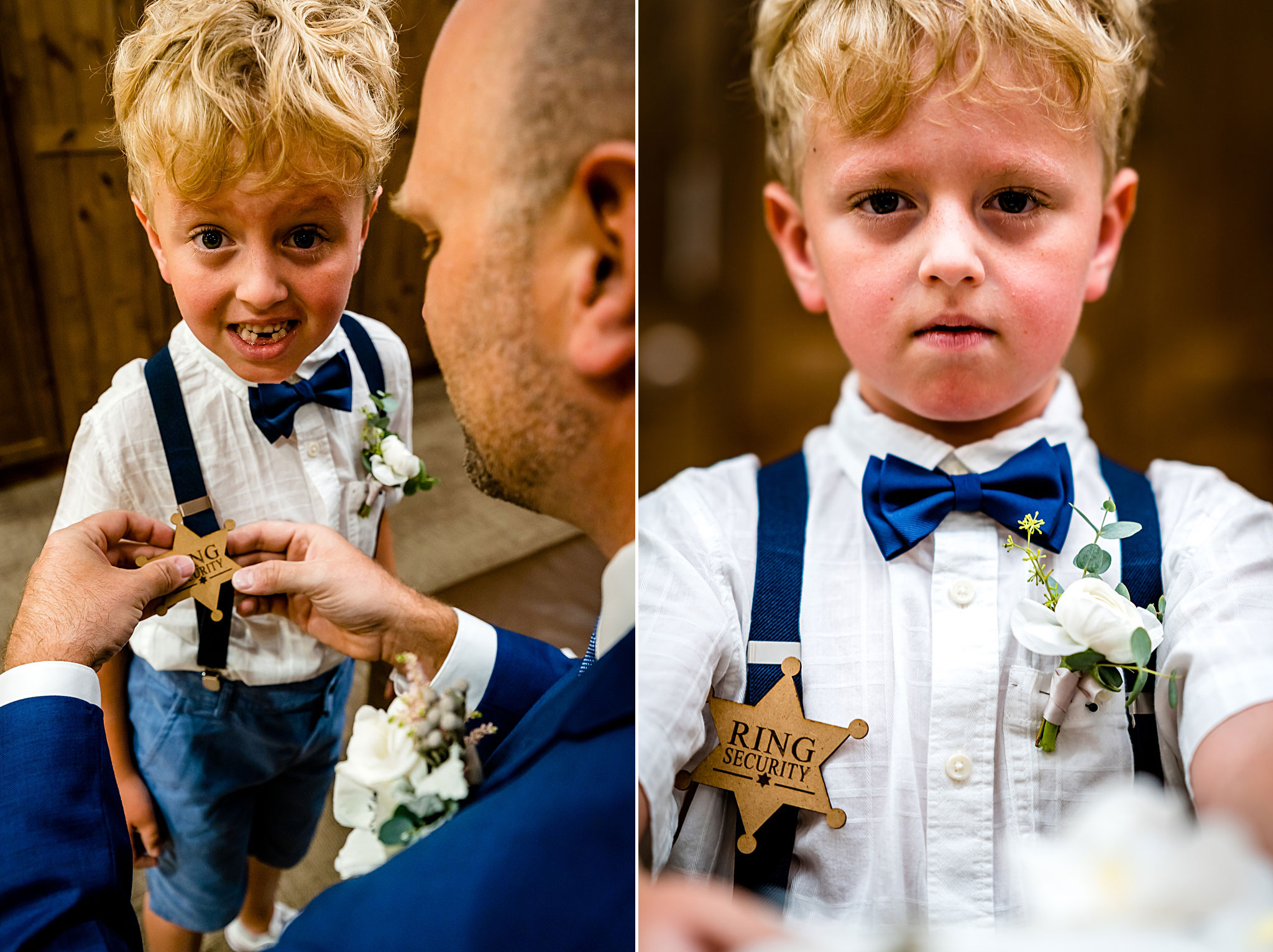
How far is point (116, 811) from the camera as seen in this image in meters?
0.82

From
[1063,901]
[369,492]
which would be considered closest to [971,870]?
[1063,901]

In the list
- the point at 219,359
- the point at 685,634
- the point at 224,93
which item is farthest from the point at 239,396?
the point at 685,634

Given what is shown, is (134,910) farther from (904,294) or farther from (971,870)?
(904,294)

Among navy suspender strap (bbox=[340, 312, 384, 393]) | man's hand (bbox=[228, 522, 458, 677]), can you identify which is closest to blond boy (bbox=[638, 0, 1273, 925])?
man's hand (bbox=[228, 522, 458, 677])

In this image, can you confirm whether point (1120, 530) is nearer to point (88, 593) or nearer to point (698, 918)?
point (698, 918)

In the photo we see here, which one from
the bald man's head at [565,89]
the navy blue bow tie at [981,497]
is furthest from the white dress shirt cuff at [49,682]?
the navy blue bow tie at [981,497]

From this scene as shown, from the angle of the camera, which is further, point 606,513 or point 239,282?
point 606,513

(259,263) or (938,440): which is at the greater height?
(259,263)

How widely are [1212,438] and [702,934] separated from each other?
2.35ft

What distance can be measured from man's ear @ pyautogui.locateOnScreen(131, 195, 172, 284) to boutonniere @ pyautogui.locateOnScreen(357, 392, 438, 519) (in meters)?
0.21

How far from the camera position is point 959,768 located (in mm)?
842

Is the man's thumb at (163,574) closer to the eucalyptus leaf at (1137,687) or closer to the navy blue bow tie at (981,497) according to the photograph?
the navy blue bow tie at (981,497)

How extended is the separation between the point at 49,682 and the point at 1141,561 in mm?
994

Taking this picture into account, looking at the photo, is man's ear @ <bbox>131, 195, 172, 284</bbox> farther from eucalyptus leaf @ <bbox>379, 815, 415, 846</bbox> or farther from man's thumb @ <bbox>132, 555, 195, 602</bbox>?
eucalyptus leaf @ <bbox>379, 815, 415, 846</bbox>
